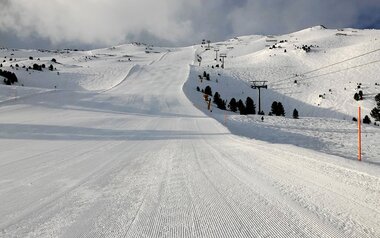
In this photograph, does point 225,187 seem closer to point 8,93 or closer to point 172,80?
point 8,93

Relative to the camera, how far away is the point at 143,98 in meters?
44.3

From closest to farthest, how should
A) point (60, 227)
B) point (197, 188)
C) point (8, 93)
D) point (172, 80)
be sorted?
1. point (60, 227)
2. point (197, 188)
3. point (8, 93)
4. point (172, 80)

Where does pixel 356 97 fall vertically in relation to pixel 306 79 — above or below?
below

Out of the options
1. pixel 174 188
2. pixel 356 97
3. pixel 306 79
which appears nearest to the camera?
pixel 174 188

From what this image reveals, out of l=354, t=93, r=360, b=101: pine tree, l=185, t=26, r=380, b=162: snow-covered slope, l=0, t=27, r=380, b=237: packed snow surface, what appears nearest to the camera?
l=0, t=27, r=380, b=237: packed snow surface

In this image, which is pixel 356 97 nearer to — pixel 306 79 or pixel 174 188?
pixel 306 79

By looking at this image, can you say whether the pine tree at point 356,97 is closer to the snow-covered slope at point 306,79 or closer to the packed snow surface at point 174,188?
the snow-covered slope at point 306,79

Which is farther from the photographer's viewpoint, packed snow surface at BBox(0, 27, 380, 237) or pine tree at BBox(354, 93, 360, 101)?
pine tree at BBox(354, 93, 360, 101)

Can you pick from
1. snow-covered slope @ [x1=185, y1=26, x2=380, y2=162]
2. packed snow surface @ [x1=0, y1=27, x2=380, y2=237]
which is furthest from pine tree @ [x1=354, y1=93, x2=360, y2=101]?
packed snow surface @ [x1=0, y1=27, x2=380, y2=237]

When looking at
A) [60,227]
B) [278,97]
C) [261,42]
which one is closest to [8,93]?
[60,227]

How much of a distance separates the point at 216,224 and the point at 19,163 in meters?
6.98

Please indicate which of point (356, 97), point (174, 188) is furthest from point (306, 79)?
point (174, 188)

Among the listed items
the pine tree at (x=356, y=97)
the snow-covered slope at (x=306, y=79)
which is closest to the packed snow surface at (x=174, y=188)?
the snow-covered slope at (x=306, y=79)

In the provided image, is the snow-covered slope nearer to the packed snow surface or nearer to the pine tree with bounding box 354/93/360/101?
the pine tree with bounding box 354/93/360/101
